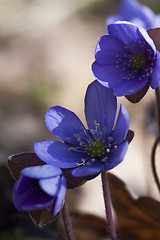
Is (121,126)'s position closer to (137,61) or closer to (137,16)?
(137,61)

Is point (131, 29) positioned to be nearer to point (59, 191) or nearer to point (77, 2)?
point (59, 191)

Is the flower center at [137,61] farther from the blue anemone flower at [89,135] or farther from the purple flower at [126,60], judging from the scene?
the blue anemone flower at [89,135]

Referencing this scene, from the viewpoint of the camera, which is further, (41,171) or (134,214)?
(134,214)

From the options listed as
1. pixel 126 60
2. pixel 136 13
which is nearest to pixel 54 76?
pixel 136 13

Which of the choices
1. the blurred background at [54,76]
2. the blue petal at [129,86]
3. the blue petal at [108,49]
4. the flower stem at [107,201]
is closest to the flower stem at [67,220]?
the flower stem at [107,201]

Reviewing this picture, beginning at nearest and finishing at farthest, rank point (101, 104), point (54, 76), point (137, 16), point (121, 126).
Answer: point (121, 126)
point (101, 104)
point (137, 16)
point (54, 76)

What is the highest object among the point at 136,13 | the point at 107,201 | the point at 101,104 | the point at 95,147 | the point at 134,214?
the point at 136,13
